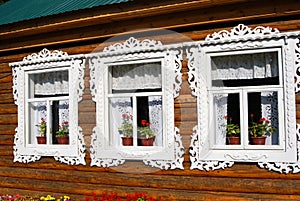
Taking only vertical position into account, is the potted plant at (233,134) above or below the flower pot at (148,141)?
above

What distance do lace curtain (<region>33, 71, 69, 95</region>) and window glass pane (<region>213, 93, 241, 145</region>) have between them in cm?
244

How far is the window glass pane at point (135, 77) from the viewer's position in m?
6.01

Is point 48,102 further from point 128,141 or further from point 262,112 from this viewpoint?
point 262,112

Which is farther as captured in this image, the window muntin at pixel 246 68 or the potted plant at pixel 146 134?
the potted plant at pixel 146 134

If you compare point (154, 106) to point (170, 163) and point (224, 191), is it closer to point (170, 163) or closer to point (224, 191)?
point (170, 163)

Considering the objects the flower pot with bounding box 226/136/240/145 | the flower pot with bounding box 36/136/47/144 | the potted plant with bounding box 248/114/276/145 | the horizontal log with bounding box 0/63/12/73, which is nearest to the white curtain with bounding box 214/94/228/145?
the flower pot with bounding box 226/136/240/145

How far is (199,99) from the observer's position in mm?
5594

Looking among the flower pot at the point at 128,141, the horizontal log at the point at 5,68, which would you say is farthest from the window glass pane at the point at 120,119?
the horizontal log at the point at 5,68

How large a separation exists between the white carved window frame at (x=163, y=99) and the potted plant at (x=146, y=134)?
0.26 feet

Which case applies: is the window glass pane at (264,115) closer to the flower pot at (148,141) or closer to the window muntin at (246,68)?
the window muntin at (246,68)

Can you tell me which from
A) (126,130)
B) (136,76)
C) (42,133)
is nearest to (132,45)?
(136,76)

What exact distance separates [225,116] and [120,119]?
1.54 meters

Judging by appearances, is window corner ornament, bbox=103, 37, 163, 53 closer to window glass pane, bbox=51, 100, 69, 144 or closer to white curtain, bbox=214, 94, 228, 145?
white curtain, bbox=214, 94, 228, 145

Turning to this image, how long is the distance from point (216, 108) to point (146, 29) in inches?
56.2
